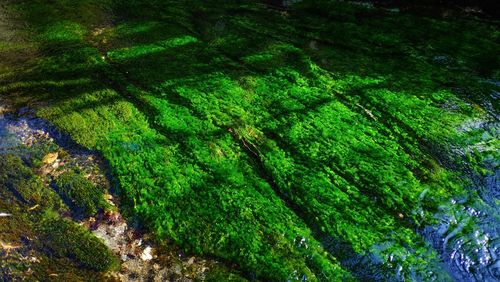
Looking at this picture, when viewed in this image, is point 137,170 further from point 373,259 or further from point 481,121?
point 481,121

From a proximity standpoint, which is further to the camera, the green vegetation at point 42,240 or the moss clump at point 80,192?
the moss clump at point 80,192

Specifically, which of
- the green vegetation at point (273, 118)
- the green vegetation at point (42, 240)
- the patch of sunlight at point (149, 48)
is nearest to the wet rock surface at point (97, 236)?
the green vegetation at point (42, 240)

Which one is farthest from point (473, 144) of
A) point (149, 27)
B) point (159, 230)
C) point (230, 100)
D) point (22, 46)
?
point (22, 46)

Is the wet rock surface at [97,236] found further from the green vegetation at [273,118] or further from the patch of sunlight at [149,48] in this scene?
the patch of sunlight at [149,48]

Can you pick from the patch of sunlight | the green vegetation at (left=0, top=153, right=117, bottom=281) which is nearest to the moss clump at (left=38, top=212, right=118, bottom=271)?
the green vegetation at (left=0, top=153, right=117, bottom=281)

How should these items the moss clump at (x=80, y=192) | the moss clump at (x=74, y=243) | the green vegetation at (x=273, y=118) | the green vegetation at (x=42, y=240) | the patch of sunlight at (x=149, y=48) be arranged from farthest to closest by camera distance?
the patch of sunlight at (x=149, y=48) < the moss clump at (x=80, y=192) < the green vegetation at (x=273, y=118) < the moss clump at (x=74, y=243) < the green vegetation at (x=42, y=240)

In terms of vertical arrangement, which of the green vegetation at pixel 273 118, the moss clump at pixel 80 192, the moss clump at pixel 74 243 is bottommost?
the moss clump at pixel 74 243
